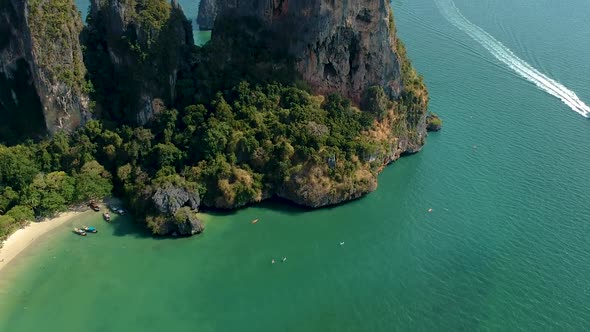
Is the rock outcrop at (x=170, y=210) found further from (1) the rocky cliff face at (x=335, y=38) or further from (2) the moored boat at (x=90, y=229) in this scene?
(1) the rocky cliff face at (x=335, y=38)

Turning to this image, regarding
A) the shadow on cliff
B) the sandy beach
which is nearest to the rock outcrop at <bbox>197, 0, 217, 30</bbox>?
the shadow on cliff

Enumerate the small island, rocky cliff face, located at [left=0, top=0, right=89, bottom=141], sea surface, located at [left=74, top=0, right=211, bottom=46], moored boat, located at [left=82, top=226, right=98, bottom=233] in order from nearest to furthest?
moored boat, located at [left=82, top=226, right=98, bottom=233]
the small island
rocky cliff face, located at [left=0, top=0, right=89, bottom=141]
sea surface, located at [left=74, top=0, right=211, bottom=46]

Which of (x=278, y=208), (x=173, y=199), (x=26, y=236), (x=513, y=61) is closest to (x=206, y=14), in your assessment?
(x=513, y=61)

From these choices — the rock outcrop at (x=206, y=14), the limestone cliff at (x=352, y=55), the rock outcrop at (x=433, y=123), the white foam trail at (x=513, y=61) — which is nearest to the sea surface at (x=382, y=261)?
the rock outcrop at (x=433, y=123)

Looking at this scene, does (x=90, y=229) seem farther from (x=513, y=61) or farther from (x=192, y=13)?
(x=192, y=13)

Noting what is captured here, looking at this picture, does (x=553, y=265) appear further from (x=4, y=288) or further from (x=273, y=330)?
(x=4, y=288)

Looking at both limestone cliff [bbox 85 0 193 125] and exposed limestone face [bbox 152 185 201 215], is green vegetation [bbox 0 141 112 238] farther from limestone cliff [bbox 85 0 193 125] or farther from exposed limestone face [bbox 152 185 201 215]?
exposed limestone face [bbox 152 185 201 215]
